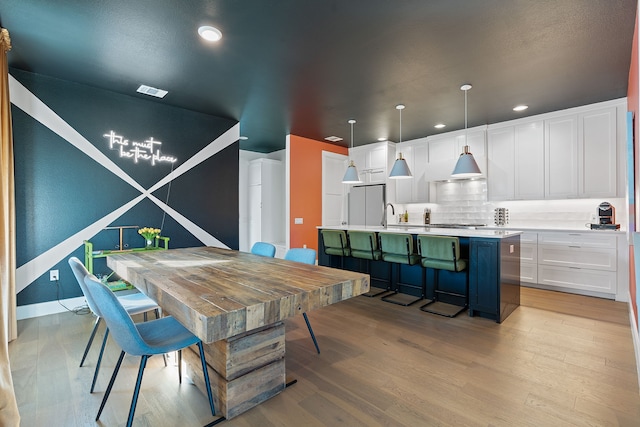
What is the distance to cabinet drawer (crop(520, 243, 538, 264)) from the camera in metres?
4.51

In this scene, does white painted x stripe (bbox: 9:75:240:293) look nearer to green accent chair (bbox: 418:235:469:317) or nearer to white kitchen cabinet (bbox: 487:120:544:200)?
green accent chair (bbox: 418:235:469:317)

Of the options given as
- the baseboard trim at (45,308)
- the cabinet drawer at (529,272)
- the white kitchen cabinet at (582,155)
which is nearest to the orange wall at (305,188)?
the baseboard trim at (45,308)

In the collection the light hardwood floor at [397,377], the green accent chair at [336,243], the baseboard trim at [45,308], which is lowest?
the light hardwood floor at [397,377]

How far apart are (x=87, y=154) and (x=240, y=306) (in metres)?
3.49

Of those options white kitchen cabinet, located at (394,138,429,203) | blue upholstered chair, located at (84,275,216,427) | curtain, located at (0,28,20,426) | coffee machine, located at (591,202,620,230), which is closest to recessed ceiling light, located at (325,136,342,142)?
white kitchen cabinet, located at (394,138,429,203)

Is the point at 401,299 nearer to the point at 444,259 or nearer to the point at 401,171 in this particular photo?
the point at 444,259

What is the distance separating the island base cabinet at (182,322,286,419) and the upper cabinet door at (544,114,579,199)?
465 cm

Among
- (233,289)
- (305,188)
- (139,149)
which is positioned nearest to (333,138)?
(305,188)

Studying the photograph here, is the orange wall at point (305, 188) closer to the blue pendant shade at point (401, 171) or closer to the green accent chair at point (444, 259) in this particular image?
the blue pendant shade at point (401, 171)

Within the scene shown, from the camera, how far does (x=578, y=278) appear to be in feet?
13.6

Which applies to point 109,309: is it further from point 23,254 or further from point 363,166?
point 363,166

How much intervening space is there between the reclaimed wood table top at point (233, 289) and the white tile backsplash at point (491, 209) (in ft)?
14.4

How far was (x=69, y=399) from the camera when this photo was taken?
187 cm

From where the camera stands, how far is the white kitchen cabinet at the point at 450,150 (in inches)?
207
